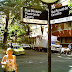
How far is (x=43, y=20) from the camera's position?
13.9 feet

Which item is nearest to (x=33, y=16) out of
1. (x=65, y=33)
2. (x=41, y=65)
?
(x=41, y=65)

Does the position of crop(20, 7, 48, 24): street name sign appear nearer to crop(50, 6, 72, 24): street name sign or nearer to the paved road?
crop(50, 6, 72, 24): street name sign

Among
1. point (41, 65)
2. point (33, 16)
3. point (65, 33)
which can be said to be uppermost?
point (33, 16)

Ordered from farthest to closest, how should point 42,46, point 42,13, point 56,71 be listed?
point 42,46 < point 56,71 < point 42,13

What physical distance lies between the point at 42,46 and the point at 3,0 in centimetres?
1368

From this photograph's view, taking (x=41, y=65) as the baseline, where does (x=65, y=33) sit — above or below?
above

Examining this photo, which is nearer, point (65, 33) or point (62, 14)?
point (62, 14)

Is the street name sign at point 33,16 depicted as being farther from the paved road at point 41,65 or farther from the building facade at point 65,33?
the building facade at point 65,33

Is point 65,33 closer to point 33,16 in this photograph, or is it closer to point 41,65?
point 41,65

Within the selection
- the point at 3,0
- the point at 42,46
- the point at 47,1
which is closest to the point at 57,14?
the point at 47,1

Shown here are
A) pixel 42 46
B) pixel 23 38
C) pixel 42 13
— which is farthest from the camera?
pixel 23 38

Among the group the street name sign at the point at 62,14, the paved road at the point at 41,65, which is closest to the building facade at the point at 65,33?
the paved road at the point at 41,65

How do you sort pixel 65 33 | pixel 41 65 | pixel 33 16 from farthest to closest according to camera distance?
1. pixel 65 33
2. pixel 41 65
3. pixel 33 16

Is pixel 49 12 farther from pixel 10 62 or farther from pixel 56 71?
pixel 56 71
